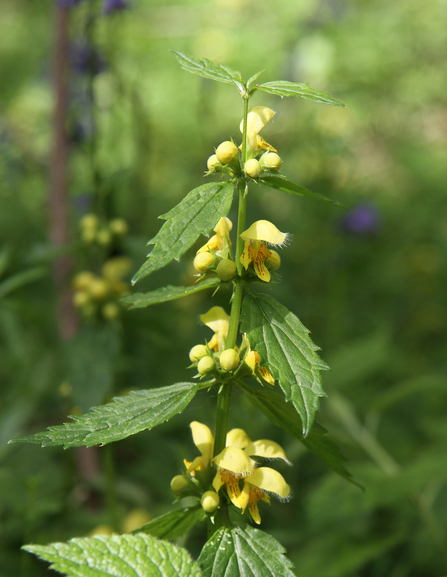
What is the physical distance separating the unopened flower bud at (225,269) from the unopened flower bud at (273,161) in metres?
0.12

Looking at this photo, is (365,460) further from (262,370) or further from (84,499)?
(262,370)

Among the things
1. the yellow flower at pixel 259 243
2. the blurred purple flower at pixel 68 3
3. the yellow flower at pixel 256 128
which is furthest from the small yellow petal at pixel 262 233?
the blurred purple flower at pixel 68 3

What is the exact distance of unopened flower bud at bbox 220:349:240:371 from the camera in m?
0.61

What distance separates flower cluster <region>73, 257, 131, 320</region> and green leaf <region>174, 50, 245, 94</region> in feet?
2.35

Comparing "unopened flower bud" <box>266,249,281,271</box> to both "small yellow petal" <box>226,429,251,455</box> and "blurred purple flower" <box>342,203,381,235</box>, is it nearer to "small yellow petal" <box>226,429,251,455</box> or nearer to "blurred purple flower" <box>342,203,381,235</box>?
"small yellow petal" <box>226,429,251,455</box>

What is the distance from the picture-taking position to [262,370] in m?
0.63

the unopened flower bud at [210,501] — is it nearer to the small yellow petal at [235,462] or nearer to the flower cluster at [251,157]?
the small yellow petal at [235,462]

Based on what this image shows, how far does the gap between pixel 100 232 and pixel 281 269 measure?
1.36 meters

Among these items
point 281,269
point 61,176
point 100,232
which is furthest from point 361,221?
point 100,232

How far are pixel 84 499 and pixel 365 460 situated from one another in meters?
0.83

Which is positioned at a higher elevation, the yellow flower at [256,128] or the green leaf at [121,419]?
the yellow flower at [256,128]

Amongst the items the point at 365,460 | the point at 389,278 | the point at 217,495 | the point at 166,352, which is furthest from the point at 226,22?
the point at 217,495

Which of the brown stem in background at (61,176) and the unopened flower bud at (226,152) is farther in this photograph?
the brown stem in background at (61,176)

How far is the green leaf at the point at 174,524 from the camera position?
65cm
